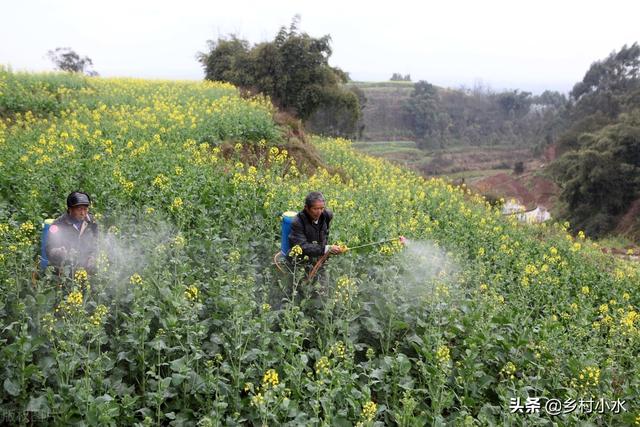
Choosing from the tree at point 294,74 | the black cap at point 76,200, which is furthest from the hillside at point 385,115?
the black cap at point 76,200

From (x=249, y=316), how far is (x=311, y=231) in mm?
1336

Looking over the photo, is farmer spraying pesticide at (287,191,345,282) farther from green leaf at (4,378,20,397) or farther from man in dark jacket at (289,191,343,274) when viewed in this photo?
green leaf at (4,378,20,397)

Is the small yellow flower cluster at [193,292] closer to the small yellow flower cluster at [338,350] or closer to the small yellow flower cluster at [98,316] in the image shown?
the small yellow flower cluster at [98,316]

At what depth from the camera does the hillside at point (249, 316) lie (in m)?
4.30

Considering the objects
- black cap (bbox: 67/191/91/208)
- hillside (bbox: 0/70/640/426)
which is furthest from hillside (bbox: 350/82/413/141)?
black cap (bbox: 67/191/91/208)

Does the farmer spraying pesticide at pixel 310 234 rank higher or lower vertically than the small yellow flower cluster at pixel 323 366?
higher

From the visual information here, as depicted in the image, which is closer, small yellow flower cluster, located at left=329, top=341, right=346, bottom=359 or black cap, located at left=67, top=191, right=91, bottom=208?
small yellow flower cluster, located at left=329, top=341, right=346, bottom=359

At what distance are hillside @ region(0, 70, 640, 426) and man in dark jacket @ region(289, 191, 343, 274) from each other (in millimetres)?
404

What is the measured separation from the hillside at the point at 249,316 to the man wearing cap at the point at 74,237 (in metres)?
0.19

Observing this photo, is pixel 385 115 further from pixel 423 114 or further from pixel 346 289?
pixel 346 289

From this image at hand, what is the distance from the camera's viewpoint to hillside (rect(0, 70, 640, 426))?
430 centimetres

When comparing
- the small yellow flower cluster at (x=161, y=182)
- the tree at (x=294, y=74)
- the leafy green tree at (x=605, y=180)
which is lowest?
the leafy green tree at (x=605, y=180)

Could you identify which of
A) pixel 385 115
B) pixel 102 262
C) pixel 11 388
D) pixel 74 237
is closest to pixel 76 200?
pixel 74 237

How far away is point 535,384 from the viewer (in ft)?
17.4
